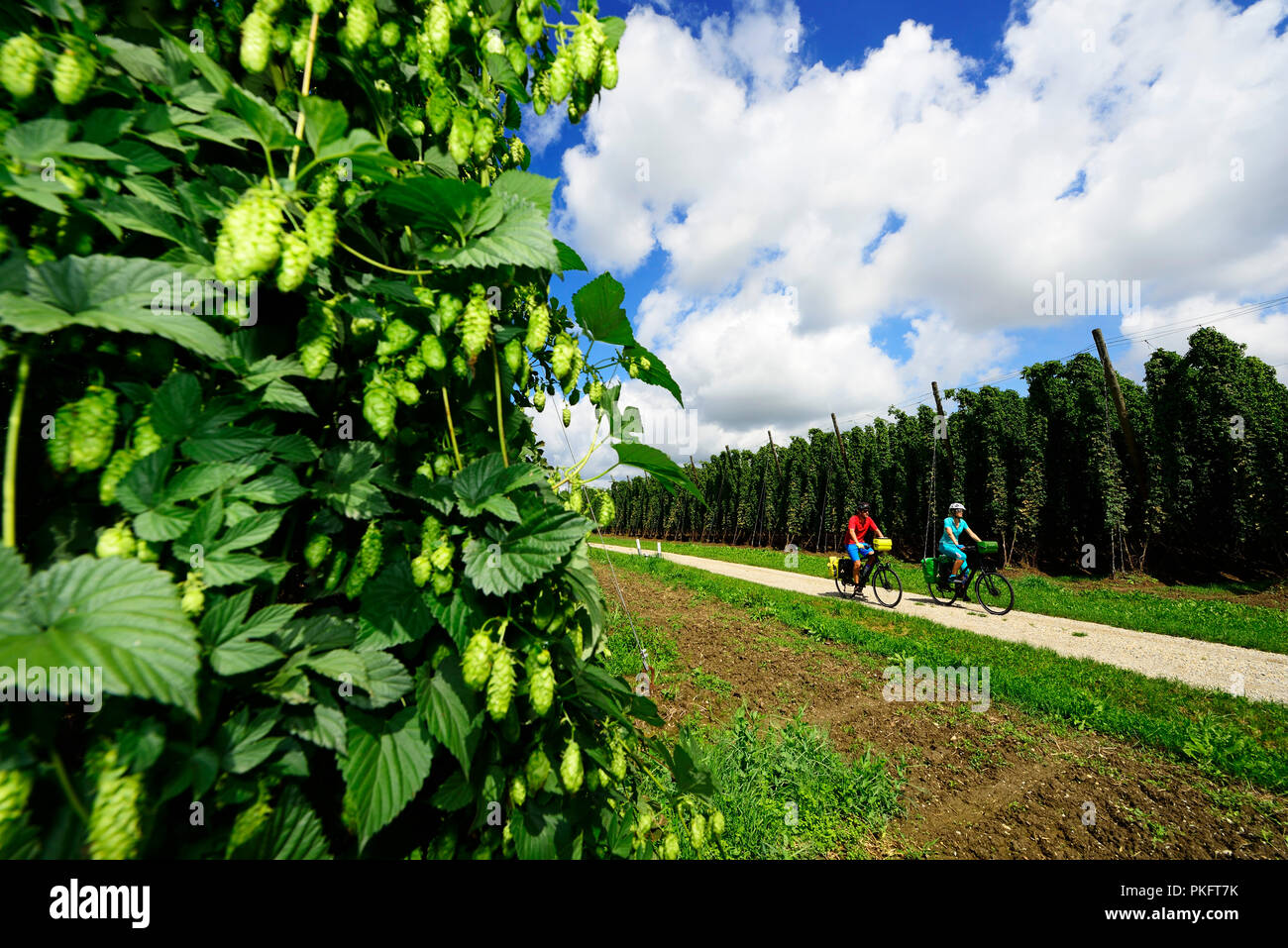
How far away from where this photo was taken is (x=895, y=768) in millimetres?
3807

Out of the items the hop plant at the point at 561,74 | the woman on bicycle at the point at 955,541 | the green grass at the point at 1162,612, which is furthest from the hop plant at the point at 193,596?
the woman on bicycle at the point at 955,541

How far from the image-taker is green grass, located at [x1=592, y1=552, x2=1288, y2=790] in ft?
12.6

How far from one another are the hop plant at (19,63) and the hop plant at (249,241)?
0.22 m

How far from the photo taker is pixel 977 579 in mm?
9414

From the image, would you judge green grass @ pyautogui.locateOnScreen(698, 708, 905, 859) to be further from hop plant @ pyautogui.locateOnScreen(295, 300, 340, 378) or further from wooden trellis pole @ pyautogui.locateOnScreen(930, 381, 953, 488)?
wooden trellis pole @ pyautogui.locateOnScreen(930, 381, 953, 488)

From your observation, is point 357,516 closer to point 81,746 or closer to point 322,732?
point 322,732

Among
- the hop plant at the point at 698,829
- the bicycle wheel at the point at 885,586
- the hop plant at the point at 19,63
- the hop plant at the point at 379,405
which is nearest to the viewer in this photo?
the hop plant at the point at 19,63

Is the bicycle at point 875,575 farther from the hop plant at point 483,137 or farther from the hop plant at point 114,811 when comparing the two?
the hop plant at point 114,811

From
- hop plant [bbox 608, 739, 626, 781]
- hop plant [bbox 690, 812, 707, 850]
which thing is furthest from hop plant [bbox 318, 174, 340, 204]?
hop plant [bbox 690, 812, 707, 850]

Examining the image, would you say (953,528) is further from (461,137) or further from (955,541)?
(461,137)

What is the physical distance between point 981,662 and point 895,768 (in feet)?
9.28

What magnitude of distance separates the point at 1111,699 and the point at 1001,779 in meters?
2.18

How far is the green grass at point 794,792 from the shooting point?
301 cm

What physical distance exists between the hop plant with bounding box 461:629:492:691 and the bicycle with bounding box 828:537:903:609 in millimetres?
10464
